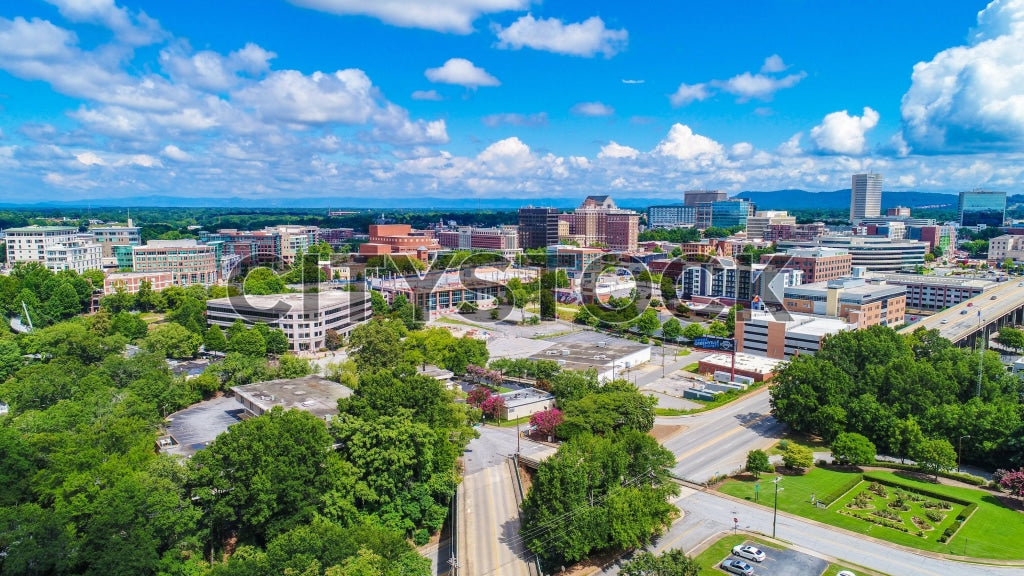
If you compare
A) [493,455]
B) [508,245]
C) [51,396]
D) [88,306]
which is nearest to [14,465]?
[51,396]

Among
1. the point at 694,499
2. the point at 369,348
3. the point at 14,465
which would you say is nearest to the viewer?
the point at 14,465

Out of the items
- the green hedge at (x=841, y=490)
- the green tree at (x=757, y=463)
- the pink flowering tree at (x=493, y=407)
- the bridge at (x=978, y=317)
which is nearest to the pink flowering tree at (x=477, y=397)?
the pink flowering tree at (x=493, y=407)

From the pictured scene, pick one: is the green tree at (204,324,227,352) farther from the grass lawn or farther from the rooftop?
the grass lawn

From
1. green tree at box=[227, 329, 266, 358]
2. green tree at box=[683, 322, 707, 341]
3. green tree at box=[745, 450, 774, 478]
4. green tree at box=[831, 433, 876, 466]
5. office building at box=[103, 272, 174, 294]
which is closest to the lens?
green tree at box=[745, 450, 774, 478]

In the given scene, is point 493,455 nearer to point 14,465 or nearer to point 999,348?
point 14,465

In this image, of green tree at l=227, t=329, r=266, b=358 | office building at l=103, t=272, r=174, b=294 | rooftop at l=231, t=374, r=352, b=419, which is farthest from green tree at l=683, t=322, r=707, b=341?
office building at l=103, t=272, r=174, b=294

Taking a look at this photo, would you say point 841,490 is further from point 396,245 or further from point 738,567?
point 396,245
